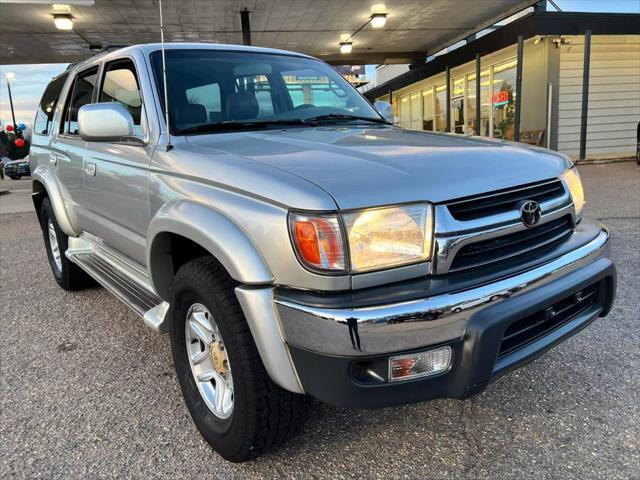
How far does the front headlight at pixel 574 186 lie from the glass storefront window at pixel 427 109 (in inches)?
819

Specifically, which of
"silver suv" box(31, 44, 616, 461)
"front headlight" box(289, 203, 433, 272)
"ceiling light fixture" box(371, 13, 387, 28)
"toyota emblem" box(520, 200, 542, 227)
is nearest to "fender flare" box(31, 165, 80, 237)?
"silver suv" box(31, 44, 616, 461)

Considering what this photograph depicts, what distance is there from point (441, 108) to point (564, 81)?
721cm

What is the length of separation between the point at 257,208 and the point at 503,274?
92cm

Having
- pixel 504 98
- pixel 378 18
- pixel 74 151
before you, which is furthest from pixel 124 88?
pixel 504 98

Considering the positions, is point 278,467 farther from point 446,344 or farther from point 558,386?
point 558,386

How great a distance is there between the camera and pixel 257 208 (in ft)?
5.95

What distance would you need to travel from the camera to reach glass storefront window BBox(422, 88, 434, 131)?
22.4m

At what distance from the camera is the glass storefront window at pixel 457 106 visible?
1908 centimetres

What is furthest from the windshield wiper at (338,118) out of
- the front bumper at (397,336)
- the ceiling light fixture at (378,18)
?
the ceiling light fixture at (378,18)

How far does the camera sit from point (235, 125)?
2707 mm

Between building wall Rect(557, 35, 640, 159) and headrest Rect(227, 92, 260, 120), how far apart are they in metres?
13.7

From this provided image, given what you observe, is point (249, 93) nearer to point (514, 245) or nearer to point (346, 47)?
point (514, 245)

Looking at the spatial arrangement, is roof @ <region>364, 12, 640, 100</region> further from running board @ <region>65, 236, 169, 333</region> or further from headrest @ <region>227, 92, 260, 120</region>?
running board @ <region>65, 236, 169, 333</region>

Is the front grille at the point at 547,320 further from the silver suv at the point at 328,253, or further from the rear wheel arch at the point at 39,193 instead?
the rear wheel arch at the point at 39,193
